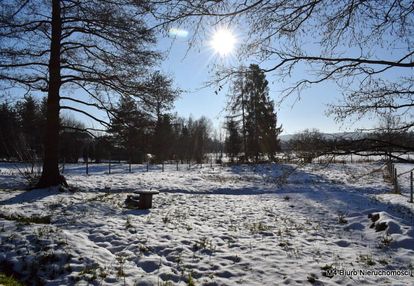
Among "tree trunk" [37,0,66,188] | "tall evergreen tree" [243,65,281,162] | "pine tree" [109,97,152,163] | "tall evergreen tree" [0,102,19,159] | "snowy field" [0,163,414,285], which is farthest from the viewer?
"tall evergreen tree" [243,65,281,162]

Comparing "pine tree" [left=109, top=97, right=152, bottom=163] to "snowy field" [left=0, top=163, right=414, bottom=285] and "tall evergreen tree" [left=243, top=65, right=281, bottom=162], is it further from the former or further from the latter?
"tall evergreen tree" [left=243, top=65, right=281, bottom=162]

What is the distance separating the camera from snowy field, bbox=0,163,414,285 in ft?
17.0

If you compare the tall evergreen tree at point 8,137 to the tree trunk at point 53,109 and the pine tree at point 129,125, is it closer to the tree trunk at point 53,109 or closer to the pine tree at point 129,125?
the tree trunk at point 53,109

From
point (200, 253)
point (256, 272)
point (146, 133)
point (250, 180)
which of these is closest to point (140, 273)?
point (200, 253)

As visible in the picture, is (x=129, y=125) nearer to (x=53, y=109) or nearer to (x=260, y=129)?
(x=53, y=109)

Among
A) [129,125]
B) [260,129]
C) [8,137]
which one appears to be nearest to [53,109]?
[129,125]

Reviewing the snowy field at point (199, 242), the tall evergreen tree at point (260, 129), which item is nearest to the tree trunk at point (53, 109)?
the snowy field at point (199, 242)

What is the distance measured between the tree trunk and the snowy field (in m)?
1.07

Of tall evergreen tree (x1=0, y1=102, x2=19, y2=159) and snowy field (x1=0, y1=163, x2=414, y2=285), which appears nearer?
snowy field (x1=0, y1=163, x2=414, y2=285)

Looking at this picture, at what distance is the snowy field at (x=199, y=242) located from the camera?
517cm

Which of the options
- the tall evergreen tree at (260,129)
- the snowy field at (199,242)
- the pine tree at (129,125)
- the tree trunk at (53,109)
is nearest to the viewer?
the snowy field at (199,242)

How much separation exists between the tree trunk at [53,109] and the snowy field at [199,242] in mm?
1068

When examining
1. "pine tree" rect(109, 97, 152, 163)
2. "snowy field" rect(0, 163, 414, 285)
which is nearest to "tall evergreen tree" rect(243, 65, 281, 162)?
"pine tree" rect(109, 97, 152, 163)

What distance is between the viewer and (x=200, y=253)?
6270 mm
